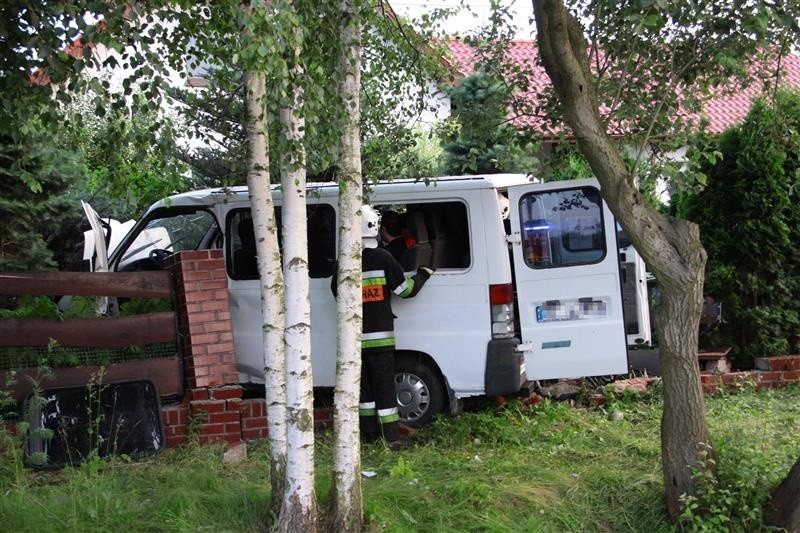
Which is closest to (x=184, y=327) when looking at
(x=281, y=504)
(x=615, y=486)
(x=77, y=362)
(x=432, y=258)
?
(x=77, y=362)

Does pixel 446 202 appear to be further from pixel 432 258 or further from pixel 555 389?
pixel 555 389

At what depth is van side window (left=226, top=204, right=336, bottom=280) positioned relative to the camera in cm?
728

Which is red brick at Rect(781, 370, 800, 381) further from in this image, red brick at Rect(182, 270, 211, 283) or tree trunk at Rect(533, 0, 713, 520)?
red brick at Rect(182, 270, 211, 283)

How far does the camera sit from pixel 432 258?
719 cm

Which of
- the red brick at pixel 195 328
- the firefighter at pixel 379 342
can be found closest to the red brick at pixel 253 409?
the red brick at pixel 195 328

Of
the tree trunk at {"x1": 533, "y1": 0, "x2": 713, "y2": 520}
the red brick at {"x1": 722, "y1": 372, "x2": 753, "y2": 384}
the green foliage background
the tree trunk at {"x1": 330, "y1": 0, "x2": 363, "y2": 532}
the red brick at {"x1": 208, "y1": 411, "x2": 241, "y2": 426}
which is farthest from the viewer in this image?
the green foliage background

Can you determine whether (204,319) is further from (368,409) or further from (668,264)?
(668,264)

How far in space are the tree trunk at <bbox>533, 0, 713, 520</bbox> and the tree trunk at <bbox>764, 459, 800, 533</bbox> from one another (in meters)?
0.41

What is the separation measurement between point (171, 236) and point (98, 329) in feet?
5.26

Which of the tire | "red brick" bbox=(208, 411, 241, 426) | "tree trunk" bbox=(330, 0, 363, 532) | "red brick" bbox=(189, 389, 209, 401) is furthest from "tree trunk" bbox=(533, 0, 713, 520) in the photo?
"red brick" bbox=(189, 389, 209, 401)

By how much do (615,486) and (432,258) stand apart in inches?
104

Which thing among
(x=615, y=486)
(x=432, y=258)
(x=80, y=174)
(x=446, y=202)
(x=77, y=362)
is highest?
(x=80, y=174)

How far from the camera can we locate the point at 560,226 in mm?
6965

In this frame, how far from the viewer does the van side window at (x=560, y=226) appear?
6.92 m
